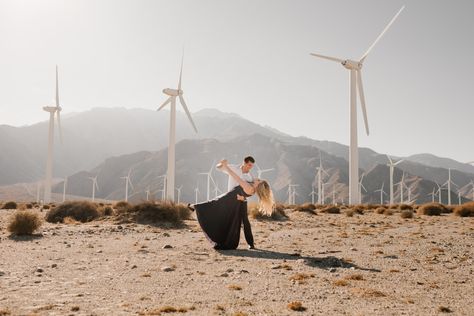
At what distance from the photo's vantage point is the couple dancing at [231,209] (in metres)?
11.6

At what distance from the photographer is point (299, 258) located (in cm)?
1073

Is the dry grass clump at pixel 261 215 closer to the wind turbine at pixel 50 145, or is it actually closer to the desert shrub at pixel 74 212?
the desert shrub at pixel 74 212

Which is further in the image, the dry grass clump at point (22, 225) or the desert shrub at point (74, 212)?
the desert shrub at point (74, 212)

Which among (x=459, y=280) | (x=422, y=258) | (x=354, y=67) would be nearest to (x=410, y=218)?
(x=422, y=258)

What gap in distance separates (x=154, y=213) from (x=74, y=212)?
593 cm

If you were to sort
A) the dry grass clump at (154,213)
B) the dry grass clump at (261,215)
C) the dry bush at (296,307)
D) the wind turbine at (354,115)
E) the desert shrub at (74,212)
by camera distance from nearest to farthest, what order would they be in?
the dry bush at (296,307), the dry grass clump at (154,213), the desert shrub at (74,212), the dry grass clump at (261,215), the wind turbine at (354,115)

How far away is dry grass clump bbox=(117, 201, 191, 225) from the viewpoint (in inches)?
864

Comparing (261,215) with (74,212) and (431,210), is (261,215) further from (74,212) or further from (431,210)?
(431,210)

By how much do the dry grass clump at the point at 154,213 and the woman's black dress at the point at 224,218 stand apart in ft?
31.0

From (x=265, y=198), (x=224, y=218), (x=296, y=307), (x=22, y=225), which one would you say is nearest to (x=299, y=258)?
(x=265, y=198)

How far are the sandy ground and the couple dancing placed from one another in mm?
459

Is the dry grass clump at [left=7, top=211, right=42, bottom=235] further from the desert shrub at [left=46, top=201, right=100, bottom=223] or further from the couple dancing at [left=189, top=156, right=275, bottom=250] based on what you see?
the couple dancing at [left=189, top=156, right=275, bottom=250]

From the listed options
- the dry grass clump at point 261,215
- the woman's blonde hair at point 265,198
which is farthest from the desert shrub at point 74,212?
the woman's blonde hair at point 265,198

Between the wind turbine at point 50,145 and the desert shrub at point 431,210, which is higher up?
the wind turbine at point 50,145
